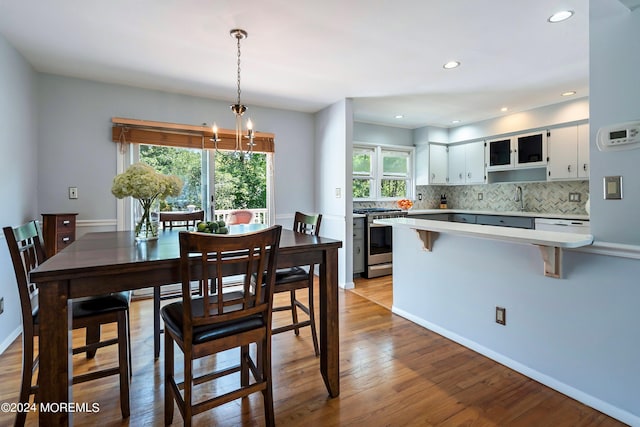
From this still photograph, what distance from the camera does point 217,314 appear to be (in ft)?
4.73

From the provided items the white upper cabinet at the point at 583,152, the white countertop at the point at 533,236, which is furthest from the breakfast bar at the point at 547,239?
the white upper cabinet at the point at 583,152

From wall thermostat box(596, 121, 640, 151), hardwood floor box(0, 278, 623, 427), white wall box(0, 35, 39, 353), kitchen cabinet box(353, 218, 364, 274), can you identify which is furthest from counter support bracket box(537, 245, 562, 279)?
white wall box(0, 35, 39, 353)

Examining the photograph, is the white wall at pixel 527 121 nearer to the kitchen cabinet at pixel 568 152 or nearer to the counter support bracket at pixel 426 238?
the kitchen cabinet at pixel 568 152

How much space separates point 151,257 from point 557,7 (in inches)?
110

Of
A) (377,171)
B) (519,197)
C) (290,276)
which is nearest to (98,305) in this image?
(290,276)

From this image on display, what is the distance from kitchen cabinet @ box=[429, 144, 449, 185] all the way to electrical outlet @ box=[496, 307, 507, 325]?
11.5ft

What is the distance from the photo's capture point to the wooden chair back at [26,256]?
4.80ft

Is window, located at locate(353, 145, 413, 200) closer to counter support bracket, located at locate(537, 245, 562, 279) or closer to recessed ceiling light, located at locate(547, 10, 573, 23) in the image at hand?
recessed ceiling light, located at locate(547, 10, 573, 23)

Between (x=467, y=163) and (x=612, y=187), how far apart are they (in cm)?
386

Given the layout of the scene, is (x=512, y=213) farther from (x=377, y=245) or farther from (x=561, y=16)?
(x=561, y=16)

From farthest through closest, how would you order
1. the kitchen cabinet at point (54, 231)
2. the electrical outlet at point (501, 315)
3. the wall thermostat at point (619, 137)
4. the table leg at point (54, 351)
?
the kitchen cabinet at point (54, 231), the electrical outlet at point (501, 315), the wall thermostat at point (619, 137), the table leg at point (54, 351)

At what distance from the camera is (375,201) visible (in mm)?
5402

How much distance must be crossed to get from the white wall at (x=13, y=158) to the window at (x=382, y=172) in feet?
12.8

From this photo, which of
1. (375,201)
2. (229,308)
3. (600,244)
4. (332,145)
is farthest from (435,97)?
(229,308)
